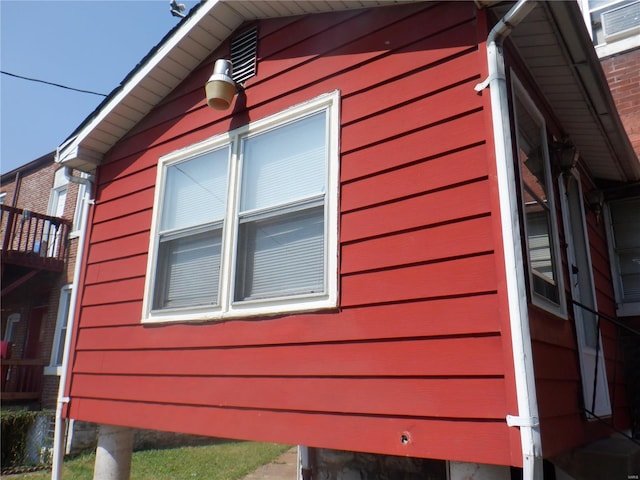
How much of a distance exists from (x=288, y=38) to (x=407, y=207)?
1.81 metres

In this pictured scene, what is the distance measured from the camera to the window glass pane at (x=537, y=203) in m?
3.13

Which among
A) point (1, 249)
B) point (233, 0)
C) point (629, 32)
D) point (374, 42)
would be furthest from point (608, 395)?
point (1, 249)

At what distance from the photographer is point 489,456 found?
2.38 m

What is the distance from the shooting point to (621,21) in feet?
21.2

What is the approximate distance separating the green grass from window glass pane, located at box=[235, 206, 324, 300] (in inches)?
199

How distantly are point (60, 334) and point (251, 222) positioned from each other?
9.79 meters

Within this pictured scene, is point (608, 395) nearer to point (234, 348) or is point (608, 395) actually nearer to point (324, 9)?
point (234, 348)

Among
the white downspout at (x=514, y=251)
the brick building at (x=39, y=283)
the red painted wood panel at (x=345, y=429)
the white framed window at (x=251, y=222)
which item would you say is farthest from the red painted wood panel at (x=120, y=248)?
the brick building at (x=39, y=283)

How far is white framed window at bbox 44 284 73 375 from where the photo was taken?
11.4 metres

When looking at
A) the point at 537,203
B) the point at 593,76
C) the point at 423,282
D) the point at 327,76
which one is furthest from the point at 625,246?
Result: the point at 327,76

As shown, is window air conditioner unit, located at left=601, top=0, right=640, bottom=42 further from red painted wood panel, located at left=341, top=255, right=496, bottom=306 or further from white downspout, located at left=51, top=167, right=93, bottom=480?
white downspout, located at left=51, top=167, right=93, bottom=480

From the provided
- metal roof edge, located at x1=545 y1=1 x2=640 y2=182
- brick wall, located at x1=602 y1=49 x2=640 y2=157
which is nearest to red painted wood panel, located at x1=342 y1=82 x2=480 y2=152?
metal roof edge, located at x1=545 y1=1 x2=640 y2=182

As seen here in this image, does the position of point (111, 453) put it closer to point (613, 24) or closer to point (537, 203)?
point (537, 203)

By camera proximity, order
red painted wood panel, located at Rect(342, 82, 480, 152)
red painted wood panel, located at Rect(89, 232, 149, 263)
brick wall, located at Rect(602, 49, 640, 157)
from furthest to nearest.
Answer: brick wall, located at Rect(602, 49, 640, 157) → red painted wood panel, located at Rect(89, 232, 149, 263) → red painted wood panel, located at Rect(342, 82, 480, 152)
